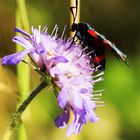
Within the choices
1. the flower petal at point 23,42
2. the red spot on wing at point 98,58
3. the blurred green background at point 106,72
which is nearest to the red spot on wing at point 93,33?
the red spot on wing at point 98,58

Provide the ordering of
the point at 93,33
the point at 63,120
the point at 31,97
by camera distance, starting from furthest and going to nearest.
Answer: the point at 93,33
the point at 63,120
the point at 31,97

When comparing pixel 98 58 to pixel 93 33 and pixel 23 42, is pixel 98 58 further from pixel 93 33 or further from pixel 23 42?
pixel 23 42

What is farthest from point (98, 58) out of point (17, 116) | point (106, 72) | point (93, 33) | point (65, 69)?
point (106, 72)

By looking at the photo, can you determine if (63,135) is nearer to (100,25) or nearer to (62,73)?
(100,25)

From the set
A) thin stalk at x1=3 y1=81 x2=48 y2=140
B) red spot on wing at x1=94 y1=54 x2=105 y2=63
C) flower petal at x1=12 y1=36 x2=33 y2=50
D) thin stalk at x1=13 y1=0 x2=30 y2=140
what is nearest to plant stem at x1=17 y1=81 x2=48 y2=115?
thin stalk at x1=3 y1=81 x2=48 y2=140

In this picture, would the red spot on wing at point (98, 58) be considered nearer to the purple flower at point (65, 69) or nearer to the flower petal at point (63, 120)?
the purple flower at point (65, 69)

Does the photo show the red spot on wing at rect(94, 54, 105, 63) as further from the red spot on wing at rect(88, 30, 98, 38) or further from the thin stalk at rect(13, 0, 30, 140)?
the thin stalk at rect(13, 0, 30, 140)
